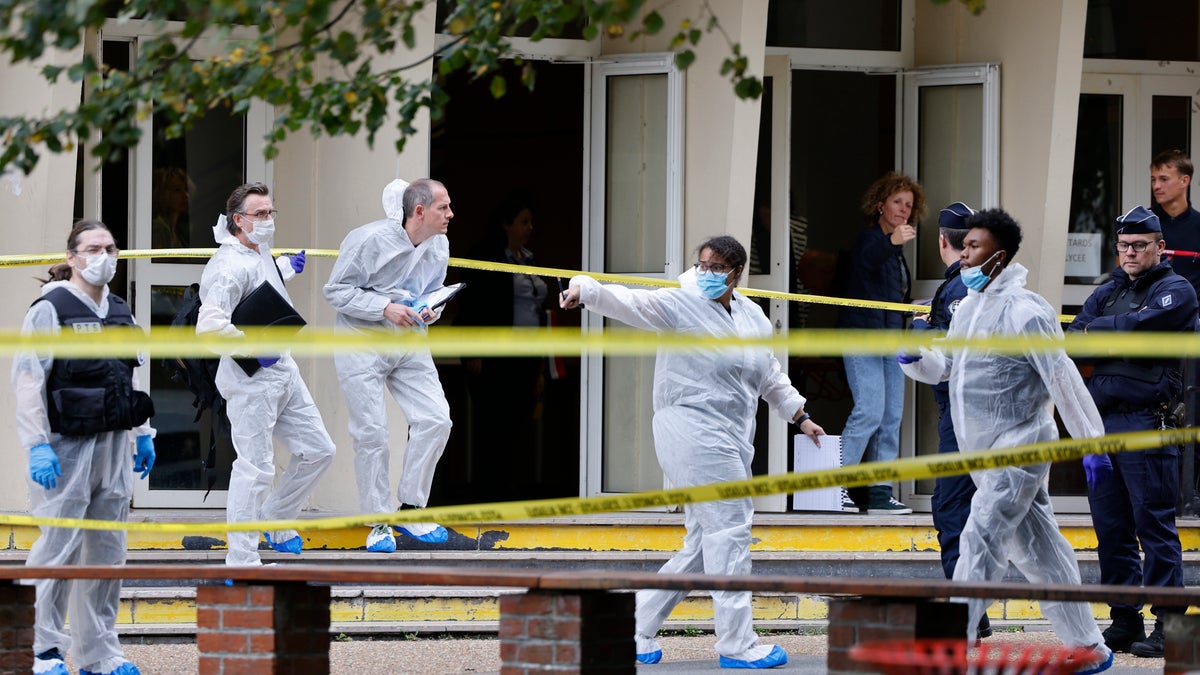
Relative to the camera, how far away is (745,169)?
1059 centimetres

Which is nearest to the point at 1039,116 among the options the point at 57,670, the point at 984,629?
the point at 984,629

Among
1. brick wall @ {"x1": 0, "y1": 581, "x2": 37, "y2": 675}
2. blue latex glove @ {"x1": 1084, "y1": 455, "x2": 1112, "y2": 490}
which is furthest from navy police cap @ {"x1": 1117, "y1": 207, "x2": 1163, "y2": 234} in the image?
brick wall @ {"x1": 0, "y1": 581, "x2": 37, "y2": 675}

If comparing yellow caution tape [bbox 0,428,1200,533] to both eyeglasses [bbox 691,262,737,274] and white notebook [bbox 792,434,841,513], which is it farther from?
white notebook [bbox 792,434,841,513]

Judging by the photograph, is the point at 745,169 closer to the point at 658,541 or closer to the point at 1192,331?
the point at 658,541

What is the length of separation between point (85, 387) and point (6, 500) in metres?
2.89

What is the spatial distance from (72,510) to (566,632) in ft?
8.22

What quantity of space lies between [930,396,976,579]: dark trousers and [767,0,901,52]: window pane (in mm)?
3727

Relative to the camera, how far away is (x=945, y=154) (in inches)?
451

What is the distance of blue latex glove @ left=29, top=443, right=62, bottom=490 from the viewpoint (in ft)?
23.9

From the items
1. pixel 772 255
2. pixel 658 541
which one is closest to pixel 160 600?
pixel 658 541

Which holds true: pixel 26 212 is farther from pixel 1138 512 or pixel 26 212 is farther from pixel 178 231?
pixel 1138 512

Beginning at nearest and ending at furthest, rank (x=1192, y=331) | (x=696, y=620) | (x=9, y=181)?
(x=1192, y=331), (x=696, y=620), (x=9, y=181)

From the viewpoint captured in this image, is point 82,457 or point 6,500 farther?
point 6,500

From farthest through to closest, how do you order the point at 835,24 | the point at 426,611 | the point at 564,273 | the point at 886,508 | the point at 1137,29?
the point at 1137,29, the point at 835,24, the point at 886,508, the point at 564,273, the point at 426,611
